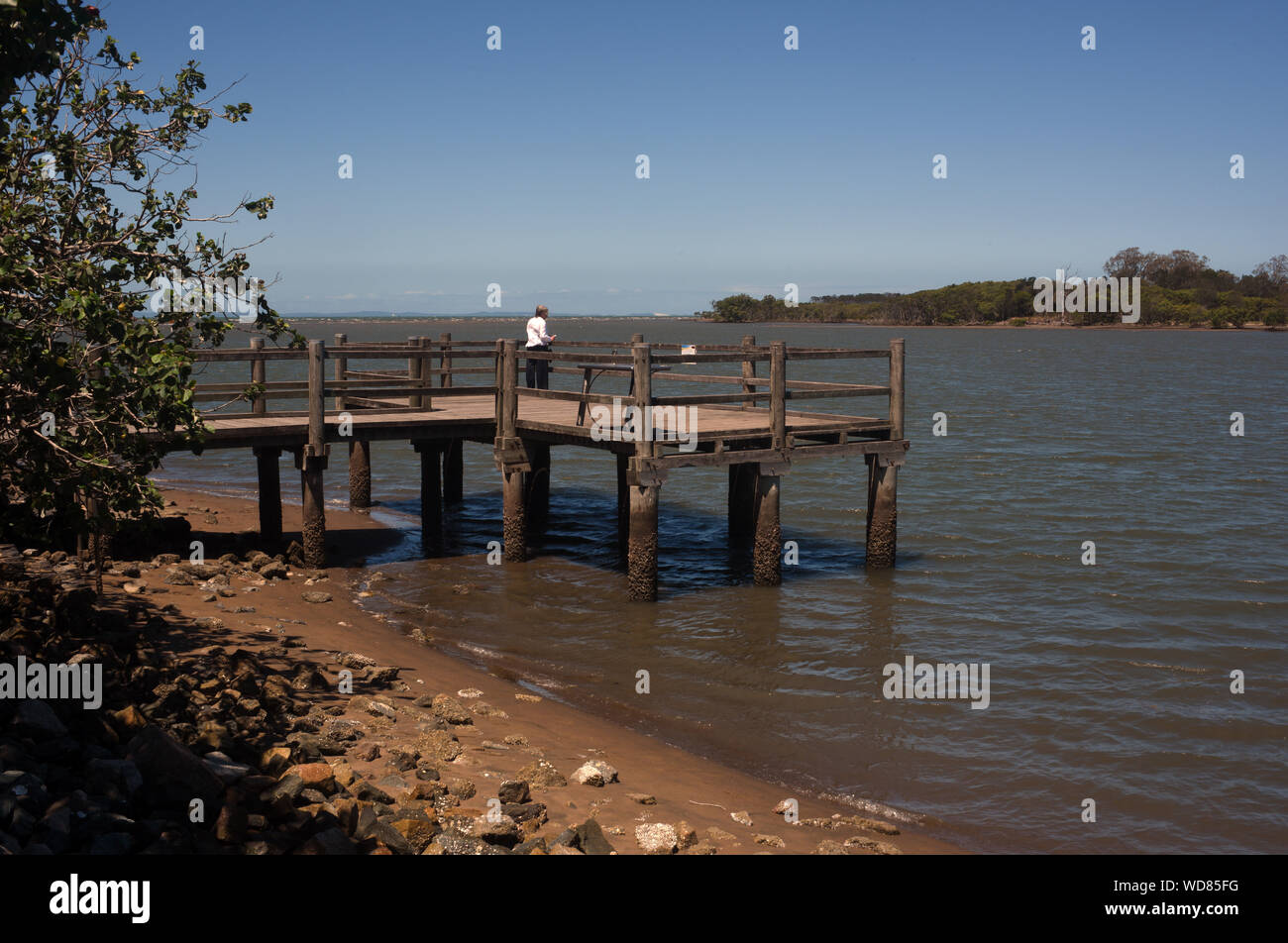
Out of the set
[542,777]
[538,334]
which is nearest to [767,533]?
[538,334]

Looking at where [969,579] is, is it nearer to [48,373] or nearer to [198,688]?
[198,688]

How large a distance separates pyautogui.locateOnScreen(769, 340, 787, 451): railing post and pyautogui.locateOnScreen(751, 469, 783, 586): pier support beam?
485 mm

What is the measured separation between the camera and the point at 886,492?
17344 mm

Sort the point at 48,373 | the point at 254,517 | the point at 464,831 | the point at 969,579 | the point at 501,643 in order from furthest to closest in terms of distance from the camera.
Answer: the point at 254,517 → the point at 969,579 → the point at 501,643 → the point at 48,373 → the point at 464,831

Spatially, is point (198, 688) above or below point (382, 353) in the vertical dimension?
below

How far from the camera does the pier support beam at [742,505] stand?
1970 centimetres

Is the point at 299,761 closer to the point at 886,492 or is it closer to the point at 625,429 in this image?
the point at 625,429

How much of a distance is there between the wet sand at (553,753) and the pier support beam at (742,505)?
288 inches

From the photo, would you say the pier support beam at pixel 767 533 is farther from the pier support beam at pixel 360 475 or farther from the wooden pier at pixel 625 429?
the pier support beam at pixel 360 475

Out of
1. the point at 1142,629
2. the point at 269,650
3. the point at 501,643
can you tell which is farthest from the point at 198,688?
the point at 1142,629

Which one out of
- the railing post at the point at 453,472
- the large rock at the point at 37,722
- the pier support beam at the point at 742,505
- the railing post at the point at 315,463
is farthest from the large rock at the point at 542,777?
the railing post at the point at 453,472

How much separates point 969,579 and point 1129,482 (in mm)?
12833

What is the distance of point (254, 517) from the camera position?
21406 mm

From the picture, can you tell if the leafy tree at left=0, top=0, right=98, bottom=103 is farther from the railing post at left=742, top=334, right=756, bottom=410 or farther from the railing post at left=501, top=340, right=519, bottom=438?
the railing post at left=742, top=334, right=756, bottom=410
